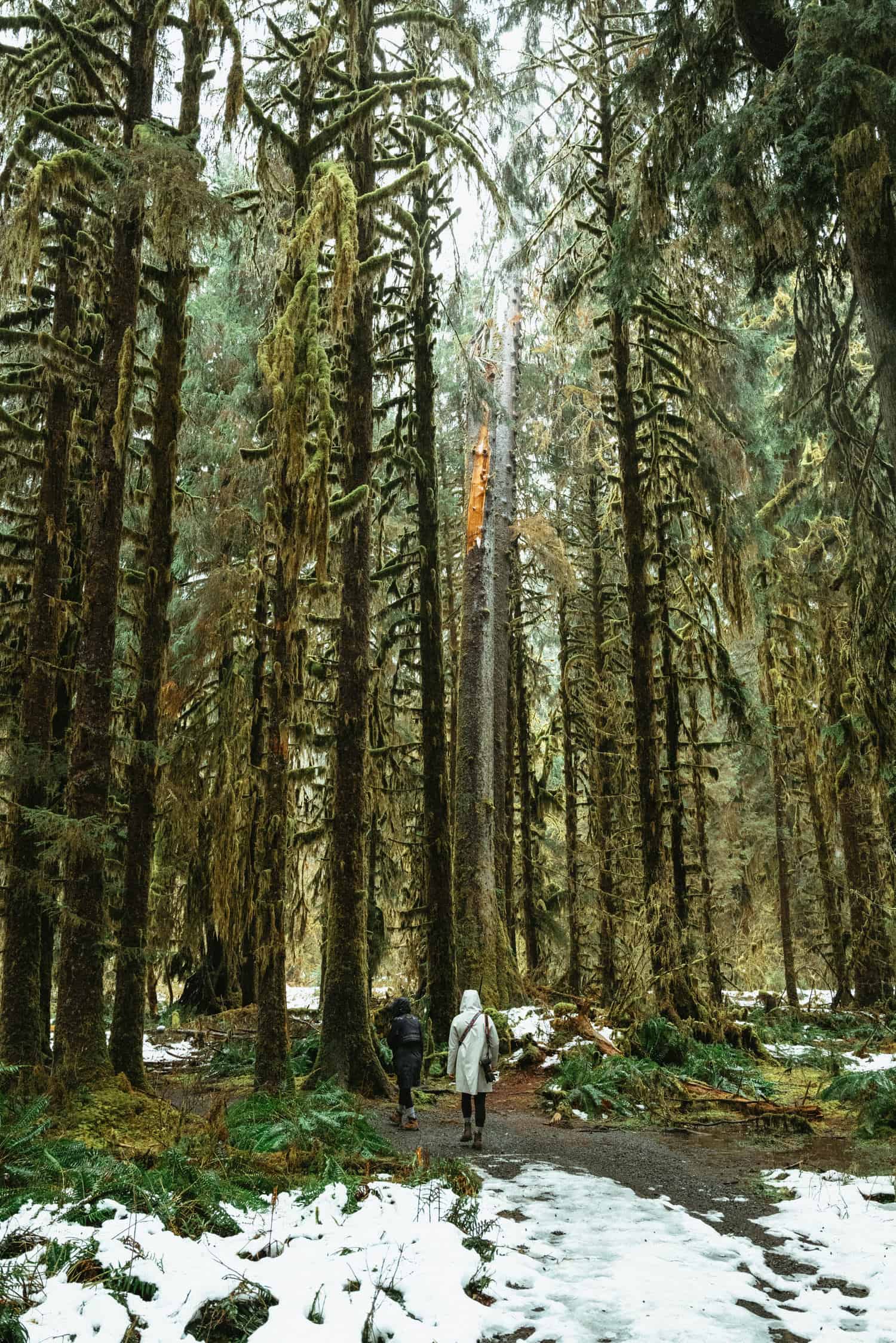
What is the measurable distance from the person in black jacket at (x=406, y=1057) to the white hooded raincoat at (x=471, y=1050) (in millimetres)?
435

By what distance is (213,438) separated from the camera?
16.5 m

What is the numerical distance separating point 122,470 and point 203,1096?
22.7ft

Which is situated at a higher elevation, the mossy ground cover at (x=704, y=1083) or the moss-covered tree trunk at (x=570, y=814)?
the moss-covered tree trunk at (x=570, y=814)

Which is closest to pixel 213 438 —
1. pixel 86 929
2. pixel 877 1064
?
pixel 86 929

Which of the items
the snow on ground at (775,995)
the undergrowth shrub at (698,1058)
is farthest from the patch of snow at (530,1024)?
the snow on ground at (775,995)

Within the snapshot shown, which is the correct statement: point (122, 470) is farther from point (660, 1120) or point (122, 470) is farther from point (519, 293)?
point (519, 293)

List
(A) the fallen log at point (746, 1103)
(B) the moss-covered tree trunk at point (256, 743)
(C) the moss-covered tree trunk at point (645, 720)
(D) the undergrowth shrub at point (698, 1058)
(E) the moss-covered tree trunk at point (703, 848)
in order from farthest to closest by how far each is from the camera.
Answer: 1. (E) the moss-covered tree trunk at point (703, 848)
2. (C) the moss-covered tree trunk at point (645, 720)
3. (B) the moss-covered tree trunk at point (256, 743)
4. (D) the undergrowth shrub at point (698, 1058)
5. (A) the fallen log at point (746, 1103)

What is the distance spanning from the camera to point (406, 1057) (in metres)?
9.53

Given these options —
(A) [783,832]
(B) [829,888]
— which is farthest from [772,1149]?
(A) [783,832]

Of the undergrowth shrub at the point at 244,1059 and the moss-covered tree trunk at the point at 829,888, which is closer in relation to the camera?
the undergrowth shrub at the point at 244,1059

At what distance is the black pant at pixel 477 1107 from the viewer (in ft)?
28.4

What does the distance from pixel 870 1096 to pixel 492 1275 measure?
5.73 m

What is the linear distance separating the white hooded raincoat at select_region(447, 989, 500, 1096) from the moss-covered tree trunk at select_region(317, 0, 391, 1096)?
60.7 inches

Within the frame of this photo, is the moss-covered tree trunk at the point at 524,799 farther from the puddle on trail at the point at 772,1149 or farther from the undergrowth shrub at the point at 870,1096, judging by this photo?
the puddle on trail at the point at 772,1149
